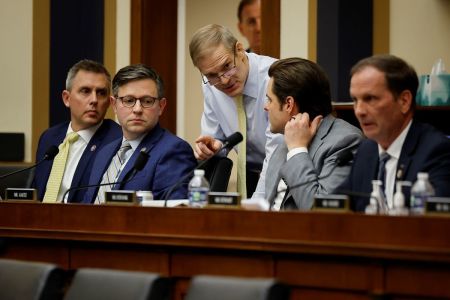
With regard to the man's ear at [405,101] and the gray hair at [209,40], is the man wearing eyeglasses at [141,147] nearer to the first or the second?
the gray hair at [209,40]

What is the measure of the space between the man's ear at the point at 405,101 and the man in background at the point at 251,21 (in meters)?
3.58

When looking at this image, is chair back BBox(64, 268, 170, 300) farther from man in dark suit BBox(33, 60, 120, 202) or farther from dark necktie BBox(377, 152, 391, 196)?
man in dark suit BBox(33, 60, 120, 202)

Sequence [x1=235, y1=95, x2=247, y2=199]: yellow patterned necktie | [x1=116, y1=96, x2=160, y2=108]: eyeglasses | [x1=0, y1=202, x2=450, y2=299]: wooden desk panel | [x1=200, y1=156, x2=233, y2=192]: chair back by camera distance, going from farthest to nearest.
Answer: [x1=235, y1=95, x2=247, y2=199]: yellow patterned necktie
[x1=116, y1=96, x2=160, y2=108]: eyeglasses
[x1=200, y1=156, x2=233, y2=192]: chair back
[x1=0, y1=202, x2=450, y2=299]: wooden desk panel

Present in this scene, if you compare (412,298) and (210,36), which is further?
(210,36)

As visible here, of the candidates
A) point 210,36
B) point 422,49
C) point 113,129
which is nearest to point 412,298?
point 210,36

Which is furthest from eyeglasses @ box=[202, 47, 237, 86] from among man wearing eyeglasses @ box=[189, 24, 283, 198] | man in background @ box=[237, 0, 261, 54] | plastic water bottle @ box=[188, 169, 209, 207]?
man in background @ box=[237, 0, 261, 54]

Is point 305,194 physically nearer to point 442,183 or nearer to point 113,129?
point 442,183

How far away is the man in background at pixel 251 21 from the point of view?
7.11 metres

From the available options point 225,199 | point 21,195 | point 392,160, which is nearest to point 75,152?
point 21,195

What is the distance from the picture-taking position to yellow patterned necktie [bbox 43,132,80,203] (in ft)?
15.7

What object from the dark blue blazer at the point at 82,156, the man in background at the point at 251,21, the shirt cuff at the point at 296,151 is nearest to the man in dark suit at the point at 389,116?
the shirt cuff at the point at 296,151

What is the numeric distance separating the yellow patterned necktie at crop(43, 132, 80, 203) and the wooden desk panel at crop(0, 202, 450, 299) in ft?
3.61

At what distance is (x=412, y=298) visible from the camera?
2744 millimetres

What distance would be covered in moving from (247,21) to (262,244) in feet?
14.7
